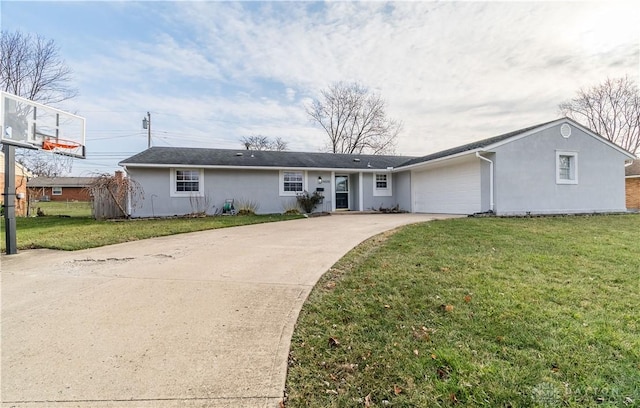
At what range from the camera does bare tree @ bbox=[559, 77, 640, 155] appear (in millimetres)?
29109

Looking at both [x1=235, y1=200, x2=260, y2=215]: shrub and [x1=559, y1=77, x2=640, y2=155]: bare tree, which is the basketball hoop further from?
[x1=559, y1=77, x2=640, y2=155]: bare tree

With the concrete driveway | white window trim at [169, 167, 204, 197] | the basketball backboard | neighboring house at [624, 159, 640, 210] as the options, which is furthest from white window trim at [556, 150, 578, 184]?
the basketball backboard

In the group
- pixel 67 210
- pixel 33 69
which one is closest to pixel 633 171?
pixel 67 210

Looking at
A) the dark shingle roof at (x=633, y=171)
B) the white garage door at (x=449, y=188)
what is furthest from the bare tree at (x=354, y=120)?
the dark shingle roof at (x=633, y=171)

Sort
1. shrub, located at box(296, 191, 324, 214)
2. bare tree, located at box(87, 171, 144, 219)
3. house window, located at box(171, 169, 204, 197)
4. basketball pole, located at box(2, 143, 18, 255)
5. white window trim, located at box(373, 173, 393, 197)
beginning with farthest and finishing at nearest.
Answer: white window trim, located at box(373, 173, 393, 197) < shrub, located at box(296, 191, 324, 214) < house window, located at box(171, 169, 204, 197) < bare tree, located at box(87, 171, 144, 219) < basketball pole, located at box(2, 143, 18, 255)

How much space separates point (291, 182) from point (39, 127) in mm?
10531

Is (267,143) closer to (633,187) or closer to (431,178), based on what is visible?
(431,178)

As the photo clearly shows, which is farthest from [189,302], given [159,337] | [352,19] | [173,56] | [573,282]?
[173,56]

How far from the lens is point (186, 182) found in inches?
600

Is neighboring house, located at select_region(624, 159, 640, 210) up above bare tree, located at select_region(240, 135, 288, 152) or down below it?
below

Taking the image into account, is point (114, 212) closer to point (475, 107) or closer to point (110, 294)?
point (110, 294)

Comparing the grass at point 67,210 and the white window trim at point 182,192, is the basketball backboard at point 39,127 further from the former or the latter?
the grass at point 67,210

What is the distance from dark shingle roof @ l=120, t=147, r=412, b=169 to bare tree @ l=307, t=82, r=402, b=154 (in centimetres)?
1415

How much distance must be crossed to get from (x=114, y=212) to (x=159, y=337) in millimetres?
13566
